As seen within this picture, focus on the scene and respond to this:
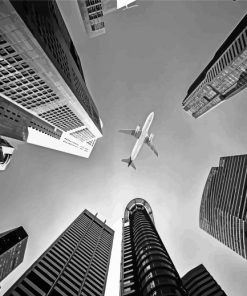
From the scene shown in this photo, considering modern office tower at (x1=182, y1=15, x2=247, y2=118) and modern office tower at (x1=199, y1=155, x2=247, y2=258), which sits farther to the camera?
modern office tower at (x1=182, y1=15, x2=247, y2=118)

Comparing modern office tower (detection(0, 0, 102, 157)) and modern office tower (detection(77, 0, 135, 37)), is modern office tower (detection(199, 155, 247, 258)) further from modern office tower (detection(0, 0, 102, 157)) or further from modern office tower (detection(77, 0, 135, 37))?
modern office tower (detection(77, 0, 135, 37))

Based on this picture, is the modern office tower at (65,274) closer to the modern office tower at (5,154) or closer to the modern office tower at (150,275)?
the modern office tower at (150,275)

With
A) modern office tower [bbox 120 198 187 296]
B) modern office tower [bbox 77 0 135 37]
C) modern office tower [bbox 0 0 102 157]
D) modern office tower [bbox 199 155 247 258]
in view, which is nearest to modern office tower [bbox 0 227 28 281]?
modern office tower [bbox 0 0 102 157]

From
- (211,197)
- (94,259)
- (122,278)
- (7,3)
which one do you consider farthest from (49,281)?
(211,197)

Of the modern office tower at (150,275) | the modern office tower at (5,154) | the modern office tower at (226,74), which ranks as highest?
the modern office tower at (226,74)

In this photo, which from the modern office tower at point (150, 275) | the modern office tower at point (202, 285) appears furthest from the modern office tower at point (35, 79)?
the modern office tower at point (202, 285)
